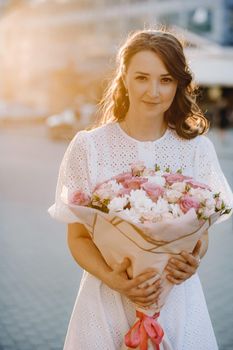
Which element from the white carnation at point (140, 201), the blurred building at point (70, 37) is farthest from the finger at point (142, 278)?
the blurred building at point (70, 37)

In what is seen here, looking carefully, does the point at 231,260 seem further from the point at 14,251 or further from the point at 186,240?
the point at 186,240

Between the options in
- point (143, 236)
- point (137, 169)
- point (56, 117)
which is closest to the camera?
point (143, 236)

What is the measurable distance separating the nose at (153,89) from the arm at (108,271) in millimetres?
502

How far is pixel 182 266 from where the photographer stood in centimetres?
192

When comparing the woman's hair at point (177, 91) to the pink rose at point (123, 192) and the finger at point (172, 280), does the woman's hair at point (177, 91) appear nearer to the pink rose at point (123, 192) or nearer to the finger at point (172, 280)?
the pink rose at point (123, 192)

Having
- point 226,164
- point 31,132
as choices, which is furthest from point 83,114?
point 226,164

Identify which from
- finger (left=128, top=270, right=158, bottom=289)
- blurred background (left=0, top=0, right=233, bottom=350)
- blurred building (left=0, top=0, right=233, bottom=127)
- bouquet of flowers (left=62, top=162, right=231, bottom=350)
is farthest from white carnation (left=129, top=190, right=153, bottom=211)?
blurred building (left=0, top=0, right=233, bottom=127)

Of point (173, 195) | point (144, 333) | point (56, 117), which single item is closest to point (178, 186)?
point (173, 195)

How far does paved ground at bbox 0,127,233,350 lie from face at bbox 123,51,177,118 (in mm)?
2641

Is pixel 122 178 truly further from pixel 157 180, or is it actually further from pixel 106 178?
pixel 106 178

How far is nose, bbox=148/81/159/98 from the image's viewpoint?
2.10 m

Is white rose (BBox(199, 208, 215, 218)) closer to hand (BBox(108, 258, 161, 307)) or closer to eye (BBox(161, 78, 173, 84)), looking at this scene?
hand (BBox(108, 258, 161, 307))

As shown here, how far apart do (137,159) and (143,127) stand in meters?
0.12

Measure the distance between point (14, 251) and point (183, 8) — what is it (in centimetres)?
3042
